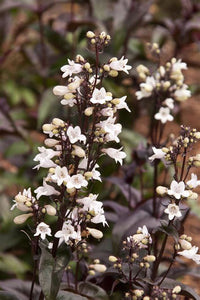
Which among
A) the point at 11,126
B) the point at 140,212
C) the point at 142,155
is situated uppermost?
the point at 11,126

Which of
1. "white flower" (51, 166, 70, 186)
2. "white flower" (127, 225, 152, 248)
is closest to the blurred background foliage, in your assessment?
"white flower" (127, 225, 152, 248)

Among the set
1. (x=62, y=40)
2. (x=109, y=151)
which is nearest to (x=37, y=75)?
(x=62, y=40)

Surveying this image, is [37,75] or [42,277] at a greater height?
[37,75]

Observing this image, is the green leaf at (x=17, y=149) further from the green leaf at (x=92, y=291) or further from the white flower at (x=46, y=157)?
the white flower at (x=46, y=157)

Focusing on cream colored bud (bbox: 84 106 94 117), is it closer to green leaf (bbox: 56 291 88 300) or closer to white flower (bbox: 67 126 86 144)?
white flower (bbox: 67 126 86 144)

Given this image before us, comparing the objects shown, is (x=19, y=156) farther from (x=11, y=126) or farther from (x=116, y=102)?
(x=116, y=102)

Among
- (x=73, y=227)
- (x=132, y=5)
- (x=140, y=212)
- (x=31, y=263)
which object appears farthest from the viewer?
(x=132, y=5)

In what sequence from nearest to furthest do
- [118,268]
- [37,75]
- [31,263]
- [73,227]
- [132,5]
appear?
[73,227], [118,268], [31,263], [132,5], [37,75]

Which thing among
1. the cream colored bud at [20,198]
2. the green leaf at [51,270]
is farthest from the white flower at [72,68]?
the green leaf at [51,270]
